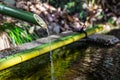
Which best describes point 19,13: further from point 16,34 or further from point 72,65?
point 16,34

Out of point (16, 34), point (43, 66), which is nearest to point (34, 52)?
point (43, 66)

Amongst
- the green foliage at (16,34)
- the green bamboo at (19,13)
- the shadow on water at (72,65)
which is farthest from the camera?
the green foliage at (16,34)

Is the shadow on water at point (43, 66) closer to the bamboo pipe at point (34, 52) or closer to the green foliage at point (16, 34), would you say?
the bamboo pipe at point (34, 52)

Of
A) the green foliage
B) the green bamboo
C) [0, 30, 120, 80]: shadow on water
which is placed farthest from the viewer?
the green foliage

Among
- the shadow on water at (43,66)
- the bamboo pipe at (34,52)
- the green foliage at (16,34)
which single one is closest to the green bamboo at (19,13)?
the bamboo pipe at (34,52)

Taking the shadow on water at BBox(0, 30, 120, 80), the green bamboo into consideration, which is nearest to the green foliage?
the shadow on water at BBox(0, 30, 120, 80)

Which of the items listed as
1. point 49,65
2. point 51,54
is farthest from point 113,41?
point 49,65

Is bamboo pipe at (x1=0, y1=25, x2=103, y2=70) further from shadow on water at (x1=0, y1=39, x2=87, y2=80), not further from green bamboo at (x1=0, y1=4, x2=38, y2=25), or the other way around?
green bamboo at (x1=0, y1=4, x2=38, y2=25)

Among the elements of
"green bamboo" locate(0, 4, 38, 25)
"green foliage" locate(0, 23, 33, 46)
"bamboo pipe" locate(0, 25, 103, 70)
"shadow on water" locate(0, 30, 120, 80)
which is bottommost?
"shadow on water" locate(0, 30, 120, 80)

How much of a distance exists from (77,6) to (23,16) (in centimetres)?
415

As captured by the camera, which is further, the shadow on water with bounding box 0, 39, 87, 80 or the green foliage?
the green foliage

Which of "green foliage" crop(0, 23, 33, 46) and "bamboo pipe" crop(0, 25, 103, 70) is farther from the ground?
"green foliage" crop(0, 23, 33, 46)

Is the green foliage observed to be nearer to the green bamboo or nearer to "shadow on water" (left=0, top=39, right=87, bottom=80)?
"shadow on water" (left=0, top=39, right=87, bottom=80)

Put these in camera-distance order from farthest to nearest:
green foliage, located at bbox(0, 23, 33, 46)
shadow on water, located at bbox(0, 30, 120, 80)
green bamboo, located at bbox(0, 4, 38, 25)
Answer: green foliage, located at bbox(0, 23, 33, 46) → green bamboo, located at bbox(0, 4, 38, 25) → shadow on water, located at bbox(0, 30, 120, 80)
